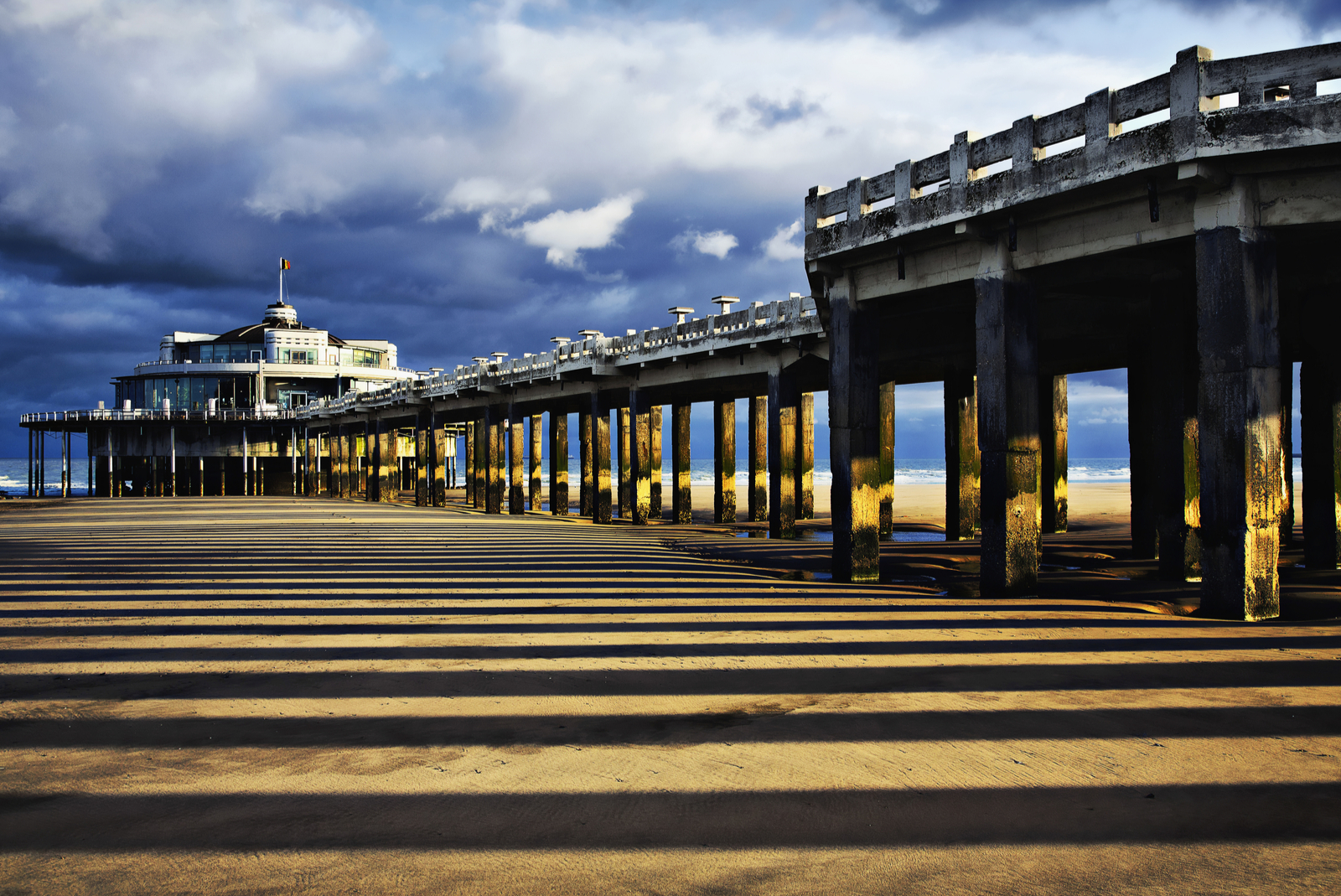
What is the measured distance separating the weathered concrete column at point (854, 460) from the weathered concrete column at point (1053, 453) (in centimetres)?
1205

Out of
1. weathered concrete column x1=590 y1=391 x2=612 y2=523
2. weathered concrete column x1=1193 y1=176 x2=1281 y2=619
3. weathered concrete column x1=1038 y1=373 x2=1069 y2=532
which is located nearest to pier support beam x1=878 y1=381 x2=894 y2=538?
weathered concrete column x1=1038 y1=373 x2=1069 y2=532

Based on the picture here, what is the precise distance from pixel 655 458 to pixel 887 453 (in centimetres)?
795

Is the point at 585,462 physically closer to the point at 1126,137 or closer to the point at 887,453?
the point at 887,453

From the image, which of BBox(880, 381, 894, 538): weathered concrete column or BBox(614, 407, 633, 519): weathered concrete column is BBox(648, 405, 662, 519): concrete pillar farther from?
BBox(880, 381, 894, 538): weathered concrete column

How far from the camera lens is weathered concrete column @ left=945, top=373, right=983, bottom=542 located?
74.7 feet

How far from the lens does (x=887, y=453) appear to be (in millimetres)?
27438

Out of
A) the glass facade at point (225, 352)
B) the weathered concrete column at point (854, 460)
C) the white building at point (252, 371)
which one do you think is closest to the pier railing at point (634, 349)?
the weathered concrete column at point (854, 460)

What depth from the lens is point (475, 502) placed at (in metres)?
41.3

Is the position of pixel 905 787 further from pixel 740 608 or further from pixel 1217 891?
pixel 740 608

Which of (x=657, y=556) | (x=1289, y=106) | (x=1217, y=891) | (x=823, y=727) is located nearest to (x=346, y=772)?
(x=823, y=727)

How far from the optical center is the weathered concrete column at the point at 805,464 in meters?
30.9

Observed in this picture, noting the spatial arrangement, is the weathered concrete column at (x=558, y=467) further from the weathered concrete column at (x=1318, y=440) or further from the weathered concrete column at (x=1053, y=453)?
the weathered concrete column at (x=1318, y=440)

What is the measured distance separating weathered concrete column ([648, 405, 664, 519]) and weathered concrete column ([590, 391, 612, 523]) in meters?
1.63

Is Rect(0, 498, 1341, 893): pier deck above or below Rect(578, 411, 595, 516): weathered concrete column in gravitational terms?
below
